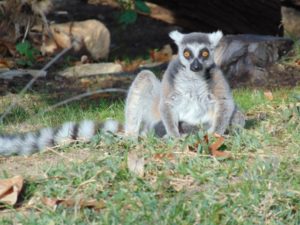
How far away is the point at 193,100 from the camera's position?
5430mm

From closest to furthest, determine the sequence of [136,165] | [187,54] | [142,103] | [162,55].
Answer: [136,165], [187,54], [142,103], [162,55]

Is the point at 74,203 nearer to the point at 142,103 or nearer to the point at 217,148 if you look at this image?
the point at 217,148

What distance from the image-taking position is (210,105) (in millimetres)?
5457

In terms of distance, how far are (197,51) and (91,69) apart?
4846mm

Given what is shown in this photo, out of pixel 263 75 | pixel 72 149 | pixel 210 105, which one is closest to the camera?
pixel 72 149

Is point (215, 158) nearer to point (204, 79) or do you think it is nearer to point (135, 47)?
point (204, 79)

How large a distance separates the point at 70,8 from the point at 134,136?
32.6ft

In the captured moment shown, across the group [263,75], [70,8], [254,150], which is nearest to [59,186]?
[254,150]

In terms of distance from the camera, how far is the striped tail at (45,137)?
5.07m

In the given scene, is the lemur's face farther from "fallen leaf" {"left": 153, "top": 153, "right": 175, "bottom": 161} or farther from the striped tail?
"fallen leaf" {"left": 153, "top": 153, "right": 175, "bottom": 161}

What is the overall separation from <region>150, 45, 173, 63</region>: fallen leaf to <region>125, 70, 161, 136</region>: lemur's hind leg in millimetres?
5239

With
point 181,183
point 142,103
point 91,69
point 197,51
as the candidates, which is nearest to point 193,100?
point 197,51

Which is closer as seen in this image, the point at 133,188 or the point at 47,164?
the point at 133,188

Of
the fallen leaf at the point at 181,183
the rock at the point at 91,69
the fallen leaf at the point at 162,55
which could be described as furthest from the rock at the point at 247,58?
the fallen leaf at the point at 181,183
